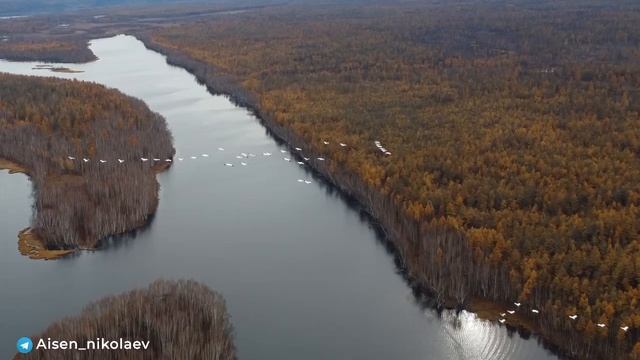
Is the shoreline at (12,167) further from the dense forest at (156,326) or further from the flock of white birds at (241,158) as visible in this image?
the dense forest at (156,326)

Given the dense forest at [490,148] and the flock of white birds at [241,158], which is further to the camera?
the flock of white birds at [241,158]

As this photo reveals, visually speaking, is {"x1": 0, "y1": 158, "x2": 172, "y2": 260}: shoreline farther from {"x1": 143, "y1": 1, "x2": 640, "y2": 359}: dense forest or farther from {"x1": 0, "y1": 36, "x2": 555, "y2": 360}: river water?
{"x1": 143, "y1": 1, "x2": 640, "y2": 359}: dense forest

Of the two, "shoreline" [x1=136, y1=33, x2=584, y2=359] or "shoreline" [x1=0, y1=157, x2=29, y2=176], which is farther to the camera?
"shoreline" [x1=0, y1=157, x2=29, y2=176]

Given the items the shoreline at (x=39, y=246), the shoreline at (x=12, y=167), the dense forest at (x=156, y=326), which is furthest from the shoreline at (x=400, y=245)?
the shoreline at (x=12, y=167)

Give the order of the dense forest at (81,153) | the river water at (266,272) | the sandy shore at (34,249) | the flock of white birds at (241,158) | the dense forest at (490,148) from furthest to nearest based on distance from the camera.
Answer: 1. the flock of white birds at (241,158)
2. the dense forest at (81,153)
3. the sandy shore at (34,249)
4. the dense forest at (490,148)
5. the river water at (266,272)

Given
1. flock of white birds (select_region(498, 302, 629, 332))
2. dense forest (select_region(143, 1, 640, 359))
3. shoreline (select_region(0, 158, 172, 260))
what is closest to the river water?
shoreline (select_region(0, 158, 172, 260))

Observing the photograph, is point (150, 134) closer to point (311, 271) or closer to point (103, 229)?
point (103, 229)
